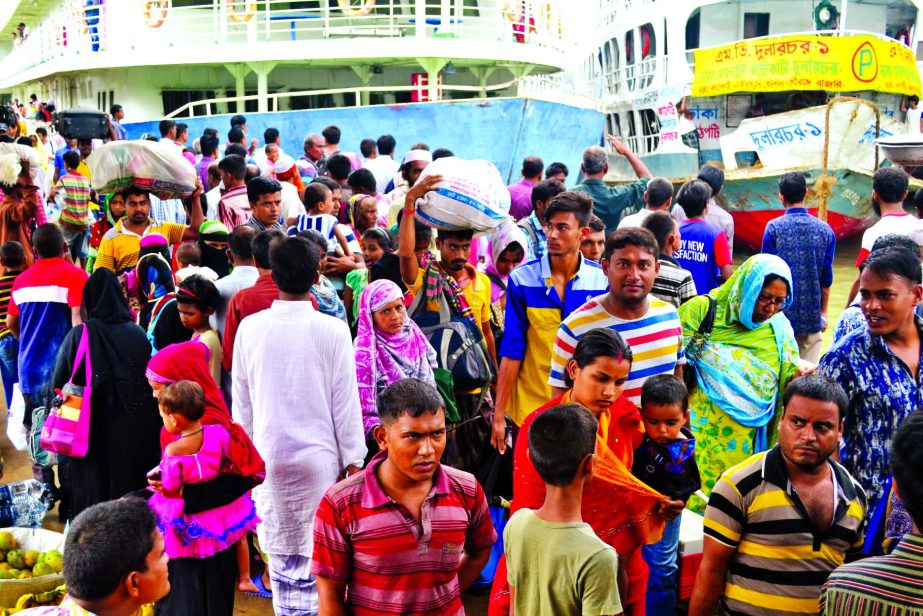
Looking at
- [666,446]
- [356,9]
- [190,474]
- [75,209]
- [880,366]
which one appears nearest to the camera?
[880,366]

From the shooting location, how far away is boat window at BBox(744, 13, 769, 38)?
18.7m

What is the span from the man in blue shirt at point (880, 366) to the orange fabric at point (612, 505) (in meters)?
0.77

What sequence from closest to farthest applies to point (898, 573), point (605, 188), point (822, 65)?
point (898, 573), point (605, 188), point (822, 65)

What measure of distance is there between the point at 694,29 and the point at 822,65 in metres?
4.98

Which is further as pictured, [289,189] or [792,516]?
[289,189]

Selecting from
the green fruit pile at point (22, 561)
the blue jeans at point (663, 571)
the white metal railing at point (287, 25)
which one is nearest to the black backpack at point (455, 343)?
the blue jeans at point (663, 571)

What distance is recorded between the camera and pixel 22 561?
404 centimetres

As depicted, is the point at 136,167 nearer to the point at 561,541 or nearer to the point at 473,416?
the point at 473,416

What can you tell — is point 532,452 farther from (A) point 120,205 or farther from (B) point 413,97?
(B) point 413,97

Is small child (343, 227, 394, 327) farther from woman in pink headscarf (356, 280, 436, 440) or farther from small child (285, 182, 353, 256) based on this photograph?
woman in pink headscarf (356, 280, 436, 440)

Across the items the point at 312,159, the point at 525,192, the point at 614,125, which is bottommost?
the point at 525,192

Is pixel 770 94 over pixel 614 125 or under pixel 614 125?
over

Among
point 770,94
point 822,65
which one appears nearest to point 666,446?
point 822,65

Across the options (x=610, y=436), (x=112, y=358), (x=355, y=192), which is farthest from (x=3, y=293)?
(x=610, y=436)
